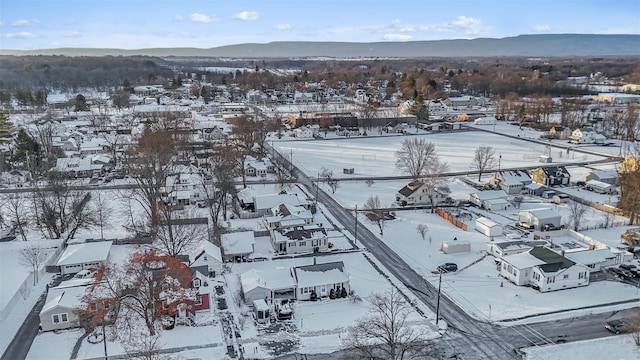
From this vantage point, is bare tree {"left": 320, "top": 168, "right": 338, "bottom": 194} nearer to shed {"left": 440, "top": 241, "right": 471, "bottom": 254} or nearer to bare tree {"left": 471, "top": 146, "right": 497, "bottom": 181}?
bare tree {"left": 471, "top": 146, "right": 497, "bottom": 181}

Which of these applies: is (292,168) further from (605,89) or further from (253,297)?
(605,89)

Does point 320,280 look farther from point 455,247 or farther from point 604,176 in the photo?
point 604,176

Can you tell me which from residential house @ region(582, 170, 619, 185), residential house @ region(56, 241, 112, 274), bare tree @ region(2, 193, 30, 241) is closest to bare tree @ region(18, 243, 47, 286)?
residential house @ region(56, 241, 112, 274)

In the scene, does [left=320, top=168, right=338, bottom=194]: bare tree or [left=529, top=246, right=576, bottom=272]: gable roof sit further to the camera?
[left=320, top=168, right=338, bottom=194]: bare tree

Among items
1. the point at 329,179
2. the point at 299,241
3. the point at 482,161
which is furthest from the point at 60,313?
the point at 482,161

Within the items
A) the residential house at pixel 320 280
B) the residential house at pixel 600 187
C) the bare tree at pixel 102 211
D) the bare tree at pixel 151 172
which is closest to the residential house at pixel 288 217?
the residential house at pixel 320 280

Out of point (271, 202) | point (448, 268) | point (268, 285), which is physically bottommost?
point (448, 268)
